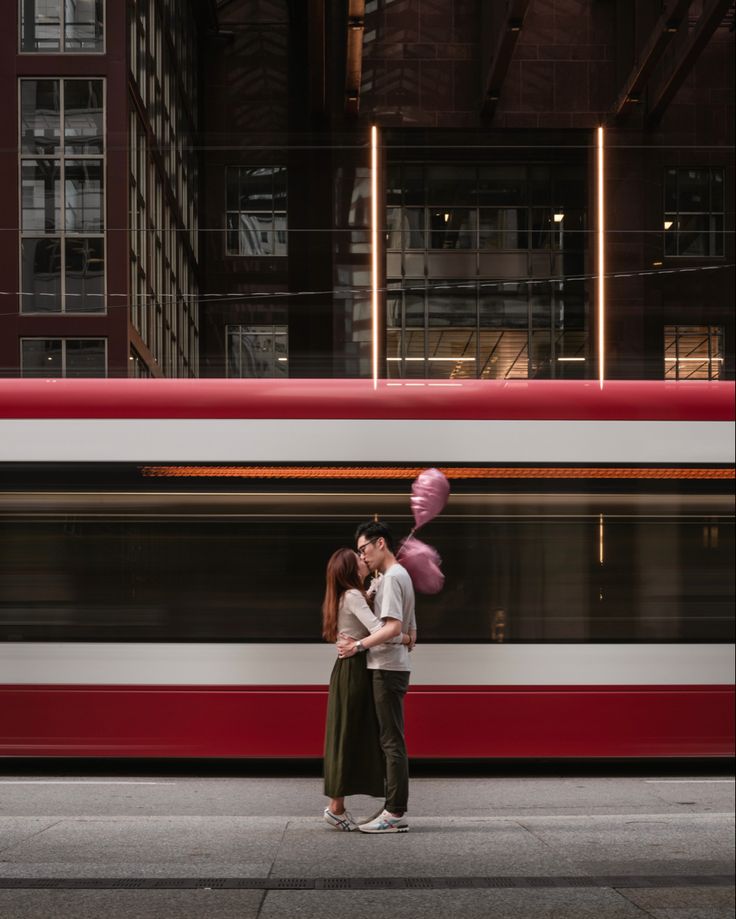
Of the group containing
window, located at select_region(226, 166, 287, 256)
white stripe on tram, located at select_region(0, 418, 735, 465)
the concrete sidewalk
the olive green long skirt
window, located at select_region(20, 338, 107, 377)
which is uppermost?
window, located at select_region(226, 166, 287, 256)

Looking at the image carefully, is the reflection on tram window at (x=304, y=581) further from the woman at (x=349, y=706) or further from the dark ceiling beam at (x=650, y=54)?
the dark ceiling beam at (x=650, y=54)

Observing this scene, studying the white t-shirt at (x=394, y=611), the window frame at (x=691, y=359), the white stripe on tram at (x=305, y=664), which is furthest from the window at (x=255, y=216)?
the white t-shirt at (x=394, y=611)

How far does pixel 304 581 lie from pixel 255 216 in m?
17.3

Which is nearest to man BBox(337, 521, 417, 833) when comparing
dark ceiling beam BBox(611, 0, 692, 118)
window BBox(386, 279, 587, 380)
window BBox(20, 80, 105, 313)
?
window BBox(386, 279, 587, 380)

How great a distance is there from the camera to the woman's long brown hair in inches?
229

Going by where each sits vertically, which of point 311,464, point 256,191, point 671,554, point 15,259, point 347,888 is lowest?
point 347,888

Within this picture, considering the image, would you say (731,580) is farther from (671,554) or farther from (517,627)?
(517,627)

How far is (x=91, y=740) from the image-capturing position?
21.3ft

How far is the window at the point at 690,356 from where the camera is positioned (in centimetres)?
693

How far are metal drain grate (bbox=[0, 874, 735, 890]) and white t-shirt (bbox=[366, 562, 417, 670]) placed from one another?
4.03 ft

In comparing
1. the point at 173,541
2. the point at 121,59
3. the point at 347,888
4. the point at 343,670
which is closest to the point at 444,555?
the point at 343,670

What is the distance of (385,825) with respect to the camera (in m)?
5.68

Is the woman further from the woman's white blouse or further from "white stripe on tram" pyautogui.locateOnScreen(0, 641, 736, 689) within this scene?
"white stripe on tram" pyautogui.locateOnScreen(0, 641, 736, 689)

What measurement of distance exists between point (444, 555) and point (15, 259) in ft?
35.3
